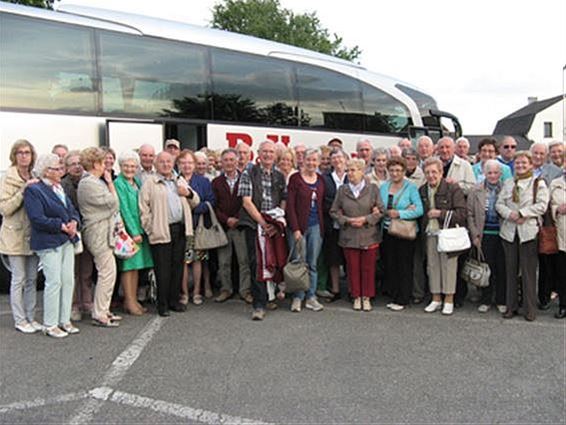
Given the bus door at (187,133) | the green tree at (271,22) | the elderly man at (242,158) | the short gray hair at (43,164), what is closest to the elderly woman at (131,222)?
the short gray hair at (43,164)

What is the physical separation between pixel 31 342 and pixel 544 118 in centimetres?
6015

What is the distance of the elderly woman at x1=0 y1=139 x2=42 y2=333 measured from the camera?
15.9 feet

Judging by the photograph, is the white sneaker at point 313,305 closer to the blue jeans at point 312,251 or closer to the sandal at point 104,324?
the blue jeans at point 312,251

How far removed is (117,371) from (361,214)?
299 cm

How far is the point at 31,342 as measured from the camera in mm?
4812

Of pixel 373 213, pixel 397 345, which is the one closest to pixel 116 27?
pixel 373 213

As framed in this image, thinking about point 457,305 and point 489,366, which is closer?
point 489,366

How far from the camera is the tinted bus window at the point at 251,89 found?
8641mm

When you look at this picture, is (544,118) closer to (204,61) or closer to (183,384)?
(204,61)

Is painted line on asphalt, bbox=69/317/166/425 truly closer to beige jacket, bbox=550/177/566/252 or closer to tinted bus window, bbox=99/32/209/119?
tinted bus window, bbox=99/32/209/119

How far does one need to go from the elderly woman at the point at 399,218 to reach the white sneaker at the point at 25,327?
12.3 ft

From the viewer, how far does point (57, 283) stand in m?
4.91

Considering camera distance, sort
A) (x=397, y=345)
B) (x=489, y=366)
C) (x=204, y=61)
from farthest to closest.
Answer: (x=204, y=61) → (x=397, y=345) → (x=489, y=366)

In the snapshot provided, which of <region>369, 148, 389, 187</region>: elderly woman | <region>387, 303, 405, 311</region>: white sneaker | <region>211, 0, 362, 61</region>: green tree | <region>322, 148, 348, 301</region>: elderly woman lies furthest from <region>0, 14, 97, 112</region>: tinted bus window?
<region>211, 0, 362, 61</region>: green tree
